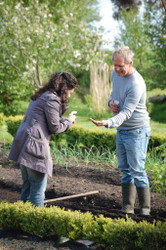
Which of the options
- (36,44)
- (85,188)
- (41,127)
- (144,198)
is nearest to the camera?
(41,127)

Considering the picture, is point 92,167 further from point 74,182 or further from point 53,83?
point 53,83

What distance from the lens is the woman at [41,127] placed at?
2879 mm

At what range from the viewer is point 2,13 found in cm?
1151

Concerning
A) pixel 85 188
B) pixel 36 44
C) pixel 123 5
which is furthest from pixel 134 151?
pixel 123 5

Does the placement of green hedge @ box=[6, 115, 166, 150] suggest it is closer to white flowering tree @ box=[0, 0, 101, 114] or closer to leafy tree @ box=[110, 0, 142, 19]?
white flowering tree @ box=[0, 0, 101, 114]

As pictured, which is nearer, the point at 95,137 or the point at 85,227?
the point at 85,227

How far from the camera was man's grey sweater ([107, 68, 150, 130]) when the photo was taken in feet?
9.93

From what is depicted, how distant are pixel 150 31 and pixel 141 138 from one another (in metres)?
11.5

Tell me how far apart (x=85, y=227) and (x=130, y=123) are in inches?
46.3

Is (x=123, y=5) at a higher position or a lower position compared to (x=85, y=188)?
higher

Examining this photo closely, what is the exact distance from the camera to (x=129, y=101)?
3.06 metres

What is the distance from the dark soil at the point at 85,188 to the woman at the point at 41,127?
92 cm

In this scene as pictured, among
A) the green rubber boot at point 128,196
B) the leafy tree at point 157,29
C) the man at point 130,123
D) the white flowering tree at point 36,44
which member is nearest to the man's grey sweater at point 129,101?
the man at point 130,123

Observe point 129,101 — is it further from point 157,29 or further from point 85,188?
point 157,29
